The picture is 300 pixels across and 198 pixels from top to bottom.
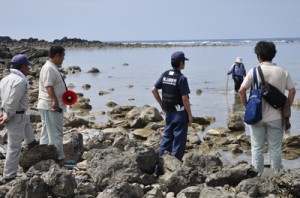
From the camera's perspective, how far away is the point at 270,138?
6.77 metres

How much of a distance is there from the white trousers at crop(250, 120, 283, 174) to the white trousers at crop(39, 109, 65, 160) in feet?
10.6

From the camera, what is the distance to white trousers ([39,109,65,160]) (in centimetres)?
770

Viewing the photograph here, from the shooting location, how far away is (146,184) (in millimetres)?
6941

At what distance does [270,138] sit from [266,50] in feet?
4.30

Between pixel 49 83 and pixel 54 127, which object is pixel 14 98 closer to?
pixel 49 83

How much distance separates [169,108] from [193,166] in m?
1.04

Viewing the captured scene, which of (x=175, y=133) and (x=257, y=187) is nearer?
(x=257, y=187)

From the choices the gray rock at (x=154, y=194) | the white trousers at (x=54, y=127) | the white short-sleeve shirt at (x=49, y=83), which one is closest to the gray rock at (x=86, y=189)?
the gray rock at (x=154, y=194)

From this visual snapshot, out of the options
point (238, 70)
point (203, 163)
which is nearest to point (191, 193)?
point (203, 163)

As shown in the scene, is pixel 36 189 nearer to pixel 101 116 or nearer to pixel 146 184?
pixel 146 184

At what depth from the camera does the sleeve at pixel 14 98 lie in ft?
22.2

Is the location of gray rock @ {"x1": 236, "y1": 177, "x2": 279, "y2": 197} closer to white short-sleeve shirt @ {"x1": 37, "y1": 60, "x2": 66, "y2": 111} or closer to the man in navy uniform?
the man in navy uniform

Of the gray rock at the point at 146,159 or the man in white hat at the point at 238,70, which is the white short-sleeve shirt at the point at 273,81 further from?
the man in white hat at the point at 238,70

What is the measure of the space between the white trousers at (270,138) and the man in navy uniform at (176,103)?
116 centimetres
